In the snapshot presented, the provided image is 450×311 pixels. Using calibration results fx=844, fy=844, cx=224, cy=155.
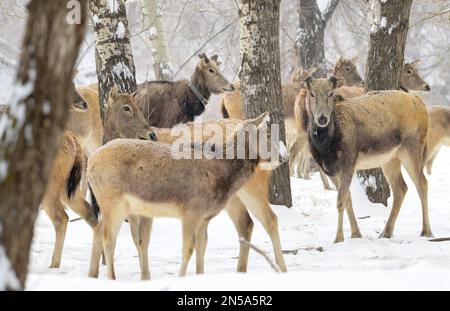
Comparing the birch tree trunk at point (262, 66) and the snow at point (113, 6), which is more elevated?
the snow at point (113, 6)

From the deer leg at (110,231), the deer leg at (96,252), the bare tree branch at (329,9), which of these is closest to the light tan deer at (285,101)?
the bare tree branch at (329,9)

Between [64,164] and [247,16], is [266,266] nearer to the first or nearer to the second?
[64,164]

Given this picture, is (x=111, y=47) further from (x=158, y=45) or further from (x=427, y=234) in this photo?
(x=158, y=45)

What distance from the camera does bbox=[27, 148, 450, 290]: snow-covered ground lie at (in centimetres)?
502

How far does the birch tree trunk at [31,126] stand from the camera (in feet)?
12.4

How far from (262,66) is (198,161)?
13.6 ft

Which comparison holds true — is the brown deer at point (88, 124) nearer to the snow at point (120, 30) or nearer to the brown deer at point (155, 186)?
the snow at point (120, 30)

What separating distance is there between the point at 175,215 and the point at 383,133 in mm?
3894

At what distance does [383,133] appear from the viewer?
10586 millimetres

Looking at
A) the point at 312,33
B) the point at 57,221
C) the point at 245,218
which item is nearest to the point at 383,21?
the point at 245,218

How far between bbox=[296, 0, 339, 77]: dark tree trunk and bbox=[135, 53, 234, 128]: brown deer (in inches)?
200

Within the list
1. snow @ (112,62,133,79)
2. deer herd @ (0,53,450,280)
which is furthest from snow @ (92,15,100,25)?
deer herd @ (0,53,450,280)

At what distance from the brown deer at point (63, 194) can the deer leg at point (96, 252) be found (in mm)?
655

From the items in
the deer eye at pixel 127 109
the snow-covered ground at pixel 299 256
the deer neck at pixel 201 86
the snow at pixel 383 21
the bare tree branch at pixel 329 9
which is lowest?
the snow-covered ground at pixel 299 256
